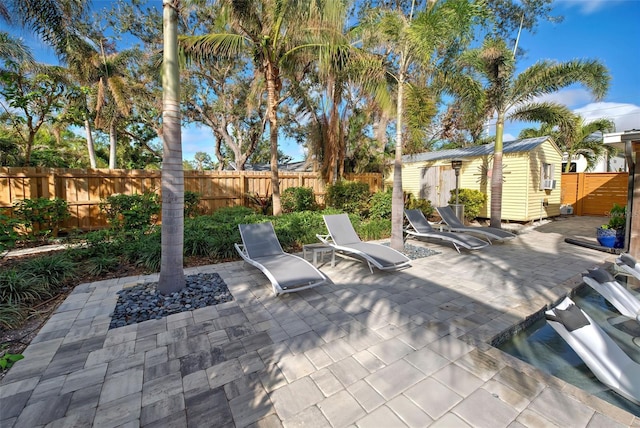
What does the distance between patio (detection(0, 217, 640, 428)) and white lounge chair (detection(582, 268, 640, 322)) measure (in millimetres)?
452

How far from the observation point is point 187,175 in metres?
10.1

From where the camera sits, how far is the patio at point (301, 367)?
6.59 ft

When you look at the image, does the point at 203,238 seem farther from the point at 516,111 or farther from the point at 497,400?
the point at 516,111

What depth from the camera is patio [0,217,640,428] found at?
6.59ft

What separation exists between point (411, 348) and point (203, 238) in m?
4.93

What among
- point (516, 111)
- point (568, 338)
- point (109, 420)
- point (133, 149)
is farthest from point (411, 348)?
point (133, 149)

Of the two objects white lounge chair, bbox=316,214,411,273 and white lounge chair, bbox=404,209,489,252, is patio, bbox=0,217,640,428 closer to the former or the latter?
white lounge chair, bbox=316,214,411,273

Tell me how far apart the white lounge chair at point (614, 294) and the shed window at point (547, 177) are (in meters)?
8.92

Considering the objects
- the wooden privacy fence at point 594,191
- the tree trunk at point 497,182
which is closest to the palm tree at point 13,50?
the tree trunk at point 497,182

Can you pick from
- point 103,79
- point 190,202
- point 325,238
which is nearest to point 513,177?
point 325,238

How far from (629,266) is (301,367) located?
590 cm

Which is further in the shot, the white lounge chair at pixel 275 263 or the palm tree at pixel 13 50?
the palm tree at pixel 13 50

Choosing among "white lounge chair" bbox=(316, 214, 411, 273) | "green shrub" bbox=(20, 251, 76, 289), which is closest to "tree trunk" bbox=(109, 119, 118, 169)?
"green shrub" bbox=(20, 251, 76, 289)

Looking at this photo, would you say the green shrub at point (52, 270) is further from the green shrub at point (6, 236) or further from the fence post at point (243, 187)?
the fence post at point (243, 187)
